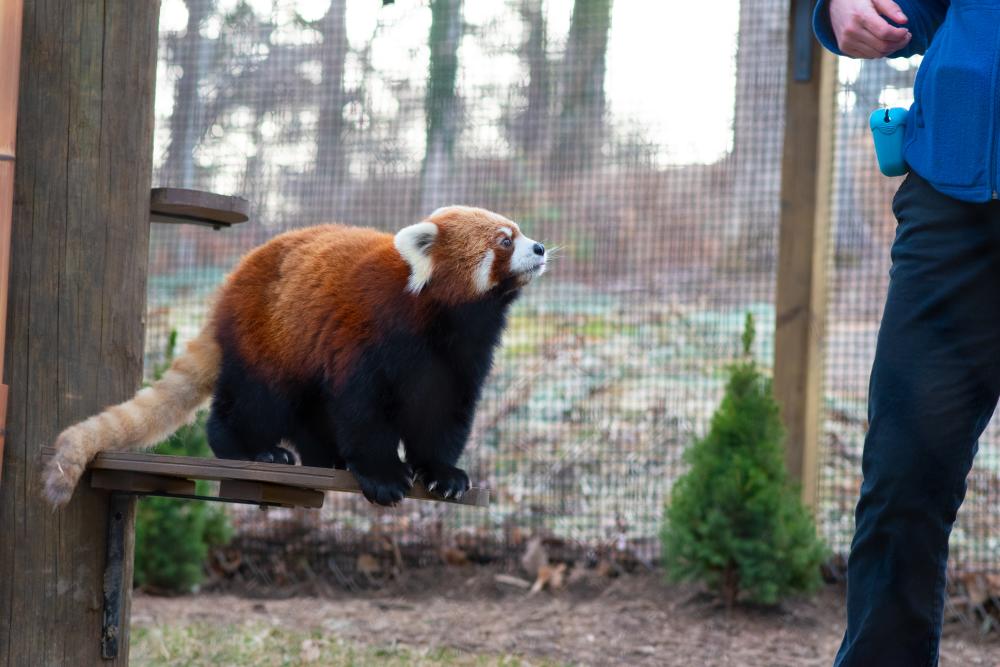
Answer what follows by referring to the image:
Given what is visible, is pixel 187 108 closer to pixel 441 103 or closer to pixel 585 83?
pixel 441 103

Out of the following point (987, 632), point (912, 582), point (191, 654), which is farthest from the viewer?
point (987, 632)

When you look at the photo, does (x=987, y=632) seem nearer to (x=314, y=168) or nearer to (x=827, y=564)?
(x=827, y=564)

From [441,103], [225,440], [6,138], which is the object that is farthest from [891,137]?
[441,103]

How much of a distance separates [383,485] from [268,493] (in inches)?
11.1

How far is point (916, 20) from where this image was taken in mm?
2145

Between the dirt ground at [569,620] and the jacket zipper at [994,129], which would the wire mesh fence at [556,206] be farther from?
the jacket zipper at [994,129]

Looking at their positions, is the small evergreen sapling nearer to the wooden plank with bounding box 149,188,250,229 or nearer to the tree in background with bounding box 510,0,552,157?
the tree in background with bounding box 510,0,552,157

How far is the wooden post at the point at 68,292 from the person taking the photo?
2420mm

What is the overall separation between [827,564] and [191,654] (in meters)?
2.71

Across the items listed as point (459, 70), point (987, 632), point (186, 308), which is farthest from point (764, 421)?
point (186, 308)

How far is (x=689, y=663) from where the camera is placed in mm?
3672

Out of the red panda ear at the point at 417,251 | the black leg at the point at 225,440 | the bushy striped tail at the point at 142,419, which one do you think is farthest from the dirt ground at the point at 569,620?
the red panda ear at the point at 417,251

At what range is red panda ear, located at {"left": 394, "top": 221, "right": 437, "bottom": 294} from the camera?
8.51 feet

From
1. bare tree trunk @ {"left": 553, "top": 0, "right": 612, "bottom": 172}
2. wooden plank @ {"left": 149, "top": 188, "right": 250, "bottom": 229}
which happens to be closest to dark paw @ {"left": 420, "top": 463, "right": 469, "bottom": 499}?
wooden plank @ {"left": 149, "top": 188, "right": 250, "bottom": 229}
